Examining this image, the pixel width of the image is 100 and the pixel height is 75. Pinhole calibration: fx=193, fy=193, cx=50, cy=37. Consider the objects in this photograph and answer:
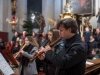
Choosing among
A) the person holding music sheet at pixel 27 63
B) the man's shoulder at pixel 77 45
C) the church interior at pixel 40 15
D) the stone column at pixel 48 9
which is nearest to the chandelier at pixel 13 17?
the church interior at pixel 40 15

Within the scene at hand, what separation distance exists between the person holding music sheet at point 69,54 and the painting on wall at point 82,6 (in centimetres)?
1146

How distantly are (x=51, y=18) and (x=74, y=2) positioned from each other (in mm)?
2078

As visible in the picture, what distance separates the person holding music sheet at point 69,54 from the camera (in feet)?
6.89

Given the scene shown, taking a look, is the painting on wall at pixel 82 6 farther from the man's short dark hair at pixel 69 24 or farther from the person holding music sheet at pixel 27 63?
the man's short dark hair at pixel 69 24

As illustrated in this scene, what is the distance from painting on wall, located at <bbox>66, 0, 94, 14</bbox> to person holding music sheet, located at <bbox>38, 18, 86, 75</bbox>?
11.5 metres

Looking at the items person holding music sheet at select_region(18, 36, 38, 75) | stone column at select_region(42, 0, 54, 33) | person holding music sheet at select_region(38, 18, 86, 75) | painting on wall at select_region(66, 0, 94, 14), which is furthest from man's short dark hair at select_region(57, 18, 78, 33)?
stone column at select_region(42, 0, 54, 33)

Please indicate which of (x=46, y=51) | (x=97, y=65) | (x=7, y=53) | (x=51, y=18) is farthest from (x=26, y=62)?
(x=51, y=18)

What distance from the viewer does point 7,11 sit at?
13.7m

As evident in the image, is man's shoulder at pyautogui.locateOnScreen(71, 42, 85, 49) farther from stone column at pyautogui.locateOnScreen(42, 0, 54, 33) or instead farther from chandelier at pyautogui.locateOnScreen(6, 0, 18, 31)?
stone column at pyautogui.locateOnScreen(42, 0, 54, 33)

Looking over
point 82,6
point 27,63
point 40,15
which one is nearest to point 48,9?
point 40,15

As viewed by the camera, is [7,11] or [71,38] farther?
[7,11]

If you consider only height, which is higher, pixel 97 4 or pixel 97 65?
pixel 97 4

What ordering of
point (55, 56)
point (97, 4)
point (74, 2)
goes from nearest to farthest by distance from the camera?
point (55, 56) → point (97, 4) → point (74, 2)

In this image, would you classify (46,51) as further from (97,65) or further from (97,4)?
(97,4)
